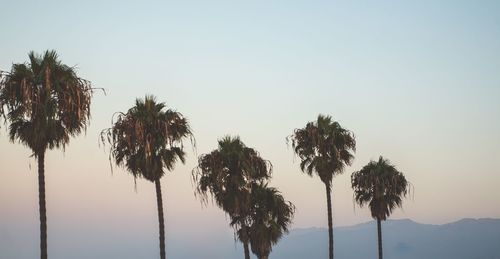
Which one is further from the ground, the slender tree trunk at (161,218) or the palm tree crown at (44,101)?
the palm tree crown at (44,101)

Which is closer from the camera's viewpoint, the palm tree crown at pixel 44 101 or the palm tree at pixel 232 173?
the palm tree crown at pixel 44 101

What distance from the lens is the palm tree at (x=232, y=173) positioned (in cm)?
5331

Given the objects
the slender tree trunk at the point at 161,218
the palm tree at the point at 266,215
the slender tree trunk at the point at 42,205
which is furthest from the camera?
the palm tree at the point at 266,215

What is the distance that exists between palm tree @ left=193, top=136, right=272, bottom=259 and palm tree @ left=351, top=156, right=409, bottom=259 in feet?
51.9

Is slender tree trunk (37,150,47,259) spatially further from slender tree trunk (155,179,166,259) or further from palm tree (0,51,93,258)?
slender tree trunk (155,179,166,259)

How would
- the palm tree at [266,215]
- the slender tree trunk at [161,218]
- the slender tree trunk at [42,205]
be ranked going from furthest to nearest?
the palm tree at [266,215] < the slender tree trunk at [161,218] < the slender tree trunk at [42,205]

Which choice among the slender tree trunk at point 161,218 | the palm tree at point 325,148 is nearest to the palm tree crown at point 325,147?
the palm tree at point 325,148

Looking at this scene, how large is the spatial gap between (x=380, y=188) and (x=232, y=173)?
1944 centimetres

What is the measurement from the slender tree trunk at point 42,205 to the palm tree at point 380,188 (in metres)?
38.5

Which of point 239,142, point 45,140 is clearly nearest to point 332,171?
point 239,142

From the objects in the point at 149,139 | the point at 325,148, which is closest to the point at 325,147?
the point at 325,148

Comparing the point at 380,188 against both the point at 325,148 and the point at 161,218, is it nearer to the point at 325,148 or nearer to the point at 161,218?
the point at 325,148

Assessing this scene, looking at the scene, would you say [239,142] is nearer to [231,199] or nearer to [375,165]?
[231,199]

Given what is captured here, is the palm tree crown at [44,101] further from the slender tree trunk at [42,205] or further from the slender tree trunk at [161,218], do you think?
the slender tree trunk at [161,218]
